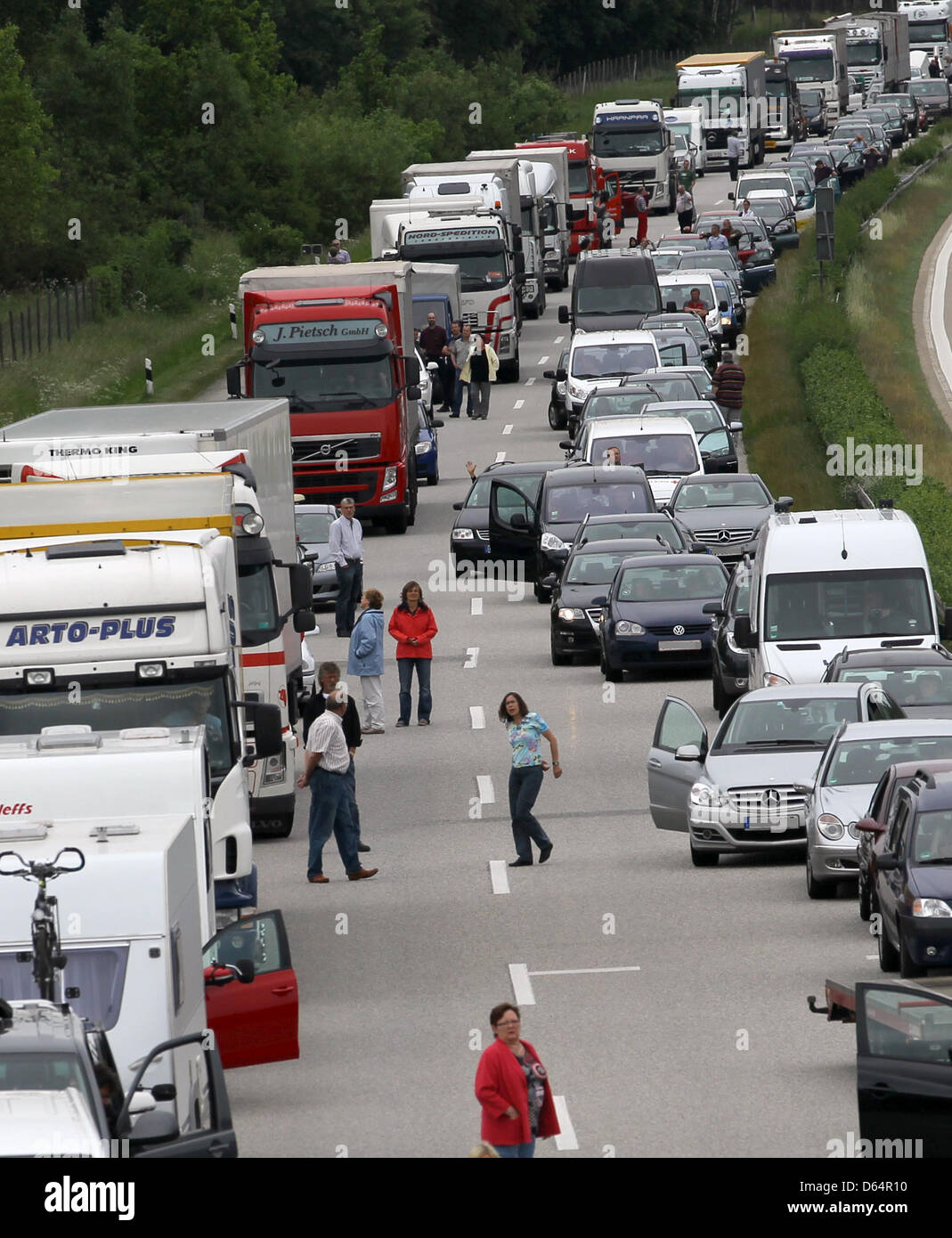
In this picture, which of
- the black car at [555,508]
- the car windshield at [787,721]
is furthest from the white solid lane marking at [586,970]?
the black car at [555,508]

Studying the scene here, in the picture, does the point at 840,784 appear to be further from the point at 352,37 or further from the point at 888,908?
the point at 352,37

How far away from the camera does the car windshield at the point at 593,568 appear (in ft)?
103

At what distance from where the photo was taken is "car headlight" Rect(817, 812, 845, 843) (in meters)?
18.3

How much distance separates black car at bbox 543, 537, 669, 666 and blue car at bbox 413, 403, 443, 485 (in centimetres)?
1167

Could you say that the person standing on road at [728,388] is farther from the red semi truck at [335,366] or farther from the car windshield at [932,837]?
the car windshield at [932,837]

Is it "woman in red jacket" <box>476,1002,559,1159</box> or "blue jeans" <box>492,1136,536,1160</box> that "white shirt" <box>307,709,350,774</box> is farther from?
"blue jeans" <box>492,1136,536,1160</box>

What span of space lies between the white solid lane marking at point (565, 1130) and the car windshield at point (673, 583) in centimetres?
1602

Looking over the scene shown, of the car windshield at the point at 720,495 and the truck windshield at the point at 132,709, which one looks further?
the car windshield at the point at 720,495

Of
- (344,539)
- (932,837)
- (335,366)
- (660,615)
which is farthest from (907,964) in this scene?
(335,366)

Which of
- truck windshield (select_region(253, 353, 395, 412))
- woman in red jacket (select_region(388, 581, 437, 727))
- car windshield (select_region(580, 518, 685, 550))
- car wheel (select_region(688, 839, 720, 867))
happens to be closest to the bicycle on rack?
car wheel (select_region(688, 839, 720, 867))

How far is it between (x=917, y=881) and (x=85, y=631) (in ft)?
17.7

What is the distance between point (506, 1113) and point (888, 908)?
5190 mm
